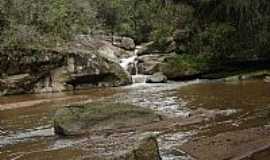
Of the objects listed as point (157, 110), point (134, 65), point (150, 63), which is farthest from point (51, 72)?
point (157, 110)

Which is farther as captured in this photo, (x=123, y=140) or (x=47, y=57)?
(x=47, y=57)

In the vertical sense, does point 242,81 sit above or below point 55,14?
below

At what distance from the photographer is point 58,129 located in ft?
63.2

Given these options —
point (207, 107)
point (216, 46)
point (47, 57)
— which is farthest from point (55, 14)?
point (207, 107)

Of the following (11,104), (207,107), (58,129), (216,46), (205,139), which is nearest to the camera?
(205,139)

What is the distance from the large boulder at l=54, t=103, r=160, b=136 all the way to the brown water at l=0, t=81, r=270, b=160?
2.19ft

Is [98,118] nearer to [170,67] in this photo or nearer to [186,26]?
[170,67]

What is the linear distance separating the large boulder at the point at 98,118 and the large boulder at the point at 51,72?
60.6 feet

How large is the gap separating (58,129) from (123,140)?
3.17 m

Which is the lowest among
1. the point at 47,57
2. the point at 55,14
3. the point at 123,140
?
the point at 123,140

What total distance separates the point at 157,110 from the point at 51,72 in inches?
683

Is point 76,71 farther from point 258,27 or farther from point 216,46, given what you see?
point 258,27

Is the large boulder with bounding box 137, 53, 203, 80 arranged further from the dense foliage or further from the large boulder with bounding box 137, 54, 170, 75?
the dense foliage

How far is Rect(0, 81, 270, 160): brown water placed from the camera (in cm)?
1662
